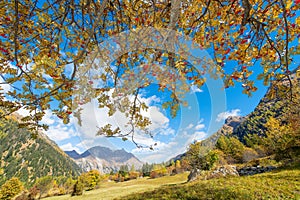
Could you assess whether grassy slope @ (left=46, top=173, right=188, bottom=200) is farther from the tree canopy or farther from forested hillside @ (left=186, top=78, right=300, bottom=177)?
the tree canopy

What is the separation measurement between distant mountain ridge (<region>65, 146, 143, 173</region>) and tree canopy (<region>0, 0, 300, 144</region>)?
0.22 metres

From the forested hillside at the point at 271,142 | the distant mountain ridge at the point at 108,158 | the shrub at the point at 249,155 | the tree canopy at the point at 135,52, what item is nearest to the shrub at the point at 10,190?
the forested hillside at the point at 271,142

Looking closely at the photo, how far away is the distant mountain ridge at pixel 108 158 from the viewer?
1.89 metres

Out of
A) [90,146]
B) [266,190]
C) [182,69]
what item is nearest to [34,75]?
[90,146]

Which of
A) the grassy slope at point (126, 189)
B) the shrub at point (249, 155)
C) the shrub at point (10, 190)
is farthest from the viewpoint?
the shrub at point (249, 155)

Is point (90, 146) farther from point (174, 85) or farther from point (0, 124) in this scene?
point (0, 124)

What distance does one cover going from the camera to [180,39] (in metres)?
1.67

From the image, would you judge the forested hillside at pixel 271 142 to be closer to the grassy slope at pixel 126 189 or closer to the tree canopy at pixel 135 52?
the tree canopy at pixel 135 52

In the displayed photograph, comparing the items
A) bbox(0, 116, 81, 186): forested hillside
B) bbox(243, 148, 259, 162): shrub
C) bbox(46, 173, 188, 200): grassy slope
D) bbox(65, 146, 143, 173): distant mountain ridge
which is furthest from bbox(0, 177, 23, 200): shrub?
bbox(0, 116, 81, 186): forested hillside

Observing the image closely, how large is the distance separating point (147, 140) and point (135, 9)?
2.39 m

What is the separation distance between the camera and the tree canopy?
1.73 meters

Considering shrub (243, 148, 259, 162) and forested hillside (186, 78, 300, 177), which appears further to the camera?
shrub (243, 148, 259, 162)

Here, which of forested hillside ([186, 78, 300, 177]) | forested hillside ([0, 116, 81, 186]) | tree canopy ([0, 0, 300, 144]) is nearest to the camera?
tree canopy ([0, 0, 300, 144])

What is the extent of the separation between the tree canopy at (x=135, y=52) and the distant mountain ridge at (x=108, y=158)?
0.22m
